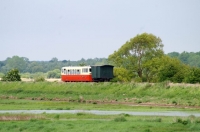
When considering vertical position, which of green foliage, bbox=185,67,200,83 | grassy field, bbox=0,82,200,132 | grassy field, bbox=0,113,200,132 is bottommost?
grassy field, bbox=0,113,200,132

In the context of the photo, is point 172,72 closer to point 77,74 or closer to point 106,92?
point 106,92

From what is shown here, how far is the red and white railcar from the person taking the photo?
84.4m

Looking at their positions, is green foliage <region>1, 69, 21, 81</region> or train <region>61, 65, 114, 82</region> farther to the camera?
green foliage <region>1, 69, 21, 81</region>

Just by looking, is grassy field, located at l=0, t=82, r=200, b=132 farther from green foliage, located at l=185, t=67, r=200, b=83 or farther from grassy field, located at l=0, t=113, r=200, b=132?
green foliage, located at l=185, t=67, r=200, b=83

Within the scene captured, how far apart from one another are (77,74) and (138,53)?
16.4 m

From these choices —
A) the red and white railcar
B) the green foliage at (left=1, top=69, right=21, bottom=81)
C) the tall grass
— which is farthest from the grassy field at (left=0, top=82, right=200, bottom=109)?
the green foliage at (left=1, top=69, right=21, bottom=81)

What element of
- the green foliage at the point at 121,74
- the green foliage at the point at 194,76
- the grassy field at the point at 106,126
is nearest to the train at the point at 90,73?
the green foliage at the point at 121,74

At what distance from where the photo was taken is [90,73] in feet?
275

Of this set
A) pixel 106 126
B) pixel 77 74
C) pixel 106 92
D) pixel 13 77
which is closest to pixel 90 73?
pixel 77 74

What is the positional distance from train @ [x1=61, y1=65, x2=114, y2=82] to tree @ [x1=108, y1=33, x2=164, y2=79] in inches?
488

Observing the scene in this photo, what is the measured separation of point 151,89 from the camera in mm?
65000

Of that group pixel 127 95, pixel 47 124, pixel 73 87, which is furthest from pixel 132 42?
pixel 47 124

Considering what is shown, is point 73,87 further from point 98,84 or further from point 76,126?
point 76,126

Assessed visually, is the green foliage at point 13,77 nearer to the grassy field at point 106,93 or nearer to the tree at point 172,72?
the grassy field at point 106,93
